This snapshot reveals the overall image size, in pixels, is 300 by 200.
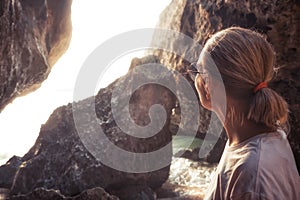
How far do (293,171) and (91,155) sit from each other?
445cm

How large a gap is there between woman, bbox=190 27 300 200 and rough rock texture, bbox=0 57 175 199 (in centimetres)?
394

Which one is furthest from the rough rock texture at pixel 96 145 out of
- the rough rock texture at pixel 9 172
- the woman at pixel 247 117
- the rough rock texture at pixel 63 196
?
the woman at pixel 247 117

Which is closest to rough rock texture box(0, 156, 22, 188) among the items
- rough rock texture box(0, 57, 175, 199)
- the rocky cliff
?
the rocky cliff

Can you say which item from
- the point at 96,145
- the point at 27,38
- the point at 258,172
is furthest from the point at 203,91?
the point at 96,145

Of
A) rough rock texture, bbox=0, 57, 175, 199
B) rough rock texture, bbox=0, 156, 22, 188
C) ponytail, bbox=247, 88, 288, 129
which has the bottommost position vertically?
rough rock texture, bbox=0, 156, 22, 188

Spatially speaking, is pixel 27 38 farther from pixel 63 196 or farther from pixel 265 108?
pixel 265 108

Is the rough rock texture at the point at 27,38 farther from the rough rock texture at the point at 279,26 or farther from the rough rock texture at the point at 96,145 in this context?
the rough rock texture at the point at 279,26

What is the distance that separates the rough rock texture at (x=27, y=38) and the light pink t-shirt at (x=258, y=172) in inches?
134

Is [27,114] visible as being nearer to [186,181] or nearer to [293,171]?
[186,181]

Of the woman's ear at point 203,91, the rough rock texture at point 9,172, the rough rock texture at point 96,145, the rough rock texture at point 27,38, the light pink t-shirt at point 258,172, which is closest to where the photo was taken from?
the light pink t-shirt at point 258,172

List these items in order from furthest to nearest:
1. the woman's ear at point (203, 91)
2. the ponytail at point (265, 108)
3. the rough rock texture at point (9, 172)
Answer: the rough rock texture at point (9, 172)
the woman's ear at point (203, 91)
the ponytail at point (265, 108)

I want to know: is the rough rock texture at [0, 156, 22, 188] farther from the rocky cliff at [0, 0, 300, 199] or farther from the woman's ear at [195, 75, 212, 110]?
the woman's ear at [195, 75, 212, 110]

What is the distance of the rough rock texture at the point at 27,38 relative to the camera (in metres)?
4.39

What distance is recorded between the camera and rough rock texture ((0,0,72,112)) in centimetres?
439
